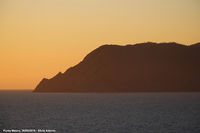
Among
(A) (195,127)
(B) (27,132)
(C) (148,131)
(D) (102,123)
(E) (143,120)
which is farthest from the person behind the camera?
(E) (143,120)

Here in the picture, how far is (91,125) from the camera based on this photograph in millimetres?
86562

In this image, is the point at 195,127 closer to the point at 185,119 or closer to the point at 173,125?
the point at 173,125

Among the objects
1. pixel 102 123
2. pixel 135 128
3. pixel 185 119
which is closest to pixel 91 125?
pixel 102 123

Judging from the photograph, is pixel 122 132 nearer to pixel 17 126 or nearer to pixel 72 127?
pixel 72 127

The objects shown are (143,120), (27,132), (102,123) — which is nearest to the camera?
(27,132)

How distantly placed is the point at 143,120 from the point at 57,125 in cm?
2169

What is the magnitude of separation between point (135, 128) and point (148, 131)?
4.96 m

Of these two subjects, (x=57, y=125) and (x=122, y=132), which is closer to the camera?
(x=122, y=132)

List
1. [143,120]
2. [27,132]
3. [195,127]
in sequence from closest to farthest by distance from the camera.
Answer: [27,132]
[195,127]
[143,120]

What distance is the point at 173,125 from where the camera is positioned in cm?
8569

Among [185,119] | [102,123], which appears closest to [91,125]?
[102,123]

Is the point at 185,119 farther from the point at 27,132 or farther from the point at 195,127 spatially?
the point at 27,132

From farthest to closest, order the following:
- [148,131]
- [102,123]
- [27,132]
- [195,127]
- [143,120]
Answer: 1. [143,120]
2. [102,123]
3. [195,127]
4. [148,131]
5. [27,132]

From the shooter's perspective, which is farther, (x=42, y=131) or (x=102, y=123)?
(x=102, y=123)
